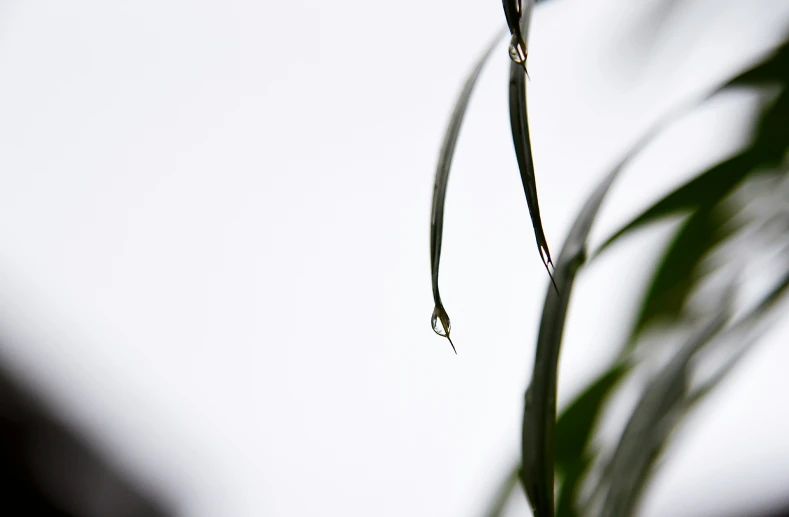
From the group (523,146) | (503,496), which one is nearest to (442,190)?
(523,146)

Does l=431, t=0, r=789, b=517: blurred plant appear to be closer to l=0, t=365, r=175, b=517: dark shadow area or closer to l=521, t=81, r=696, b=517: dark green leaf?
l=521, t=81, r=696, b=517: dark green leaf

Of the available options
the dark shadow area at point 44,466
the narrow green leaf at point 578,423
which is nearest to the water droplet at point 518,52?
the narrow green leaf at point 578,423

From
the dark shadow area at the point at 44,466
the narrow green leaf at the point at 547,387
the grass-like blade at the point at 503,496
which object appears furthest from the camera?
the dark shadow area at the point at 44,466

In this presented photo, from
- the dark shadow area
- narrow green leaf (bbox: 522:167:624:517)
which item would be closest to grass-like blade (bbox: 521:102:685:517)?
narrow green leaf (bbox: 522:167:624:517)

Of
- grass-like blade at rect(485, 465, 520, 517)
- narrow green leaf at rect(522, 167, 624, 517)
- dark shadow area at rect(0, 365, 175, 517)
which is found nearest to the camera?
narrow green leaf at rect(522, 167, 624, 517)

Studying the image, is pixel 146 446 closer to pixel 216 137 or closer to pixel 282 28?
pixel 216 137

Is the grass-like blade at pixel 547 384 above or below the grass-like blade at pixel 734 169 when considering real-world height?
below

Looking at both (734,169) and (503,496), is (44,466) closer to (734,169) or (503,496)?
(503,496)

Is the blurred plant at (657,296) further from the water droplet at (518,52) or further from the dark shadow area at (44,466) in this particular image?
the dark shadow area at (44,466)
